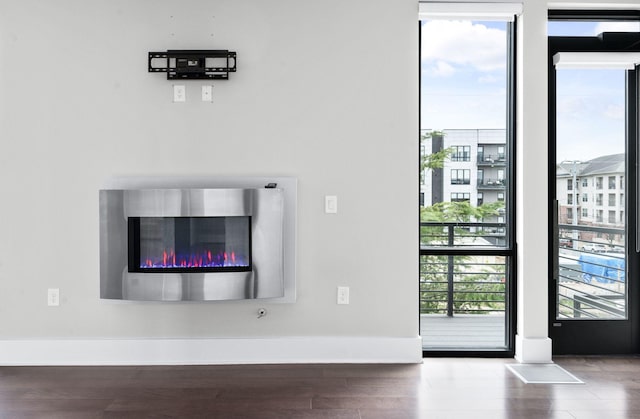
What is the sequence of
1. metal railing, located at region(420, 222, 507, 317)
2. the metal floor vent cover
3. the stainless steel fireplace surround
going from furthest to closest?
metal railing, located at region(420, 222, 507, 317) → the stainless steel fireplace surround → the metal floor vent cover

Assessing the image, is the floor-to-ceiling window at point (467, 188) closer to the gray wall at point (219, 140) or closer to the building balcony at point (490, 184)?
the building balcony at point (490, 184)

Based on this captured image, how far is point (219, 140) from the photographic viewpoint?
2814 mm

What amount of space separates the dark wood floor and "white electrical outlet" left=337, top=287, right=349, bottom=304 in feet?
1.27

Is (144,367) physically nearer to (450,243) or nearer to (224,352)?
(224,352)

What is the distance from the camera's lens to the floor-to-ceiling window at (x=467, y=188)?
2.96 meters

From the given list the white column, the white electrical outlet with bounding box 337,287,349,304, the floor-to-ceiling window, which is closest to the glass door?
the white column

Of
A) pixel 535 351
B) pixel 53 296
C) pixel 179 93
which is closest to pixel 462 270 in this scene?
pixel 535 351

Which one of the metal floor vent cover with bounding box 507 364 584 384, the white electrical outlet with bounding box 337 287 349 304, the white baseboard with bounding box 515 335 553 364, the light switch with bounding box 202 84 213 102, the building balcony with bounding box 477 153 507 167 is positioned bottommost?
the metal floor vent cover with bounding box 507 364 584 384

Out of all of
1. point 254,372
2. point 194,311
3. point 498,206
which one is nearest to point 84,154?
point 194,311

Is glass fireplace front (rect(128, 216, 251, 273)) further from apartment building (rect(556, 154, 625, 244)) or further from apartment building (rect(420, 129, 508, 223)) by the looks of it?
apartment building (rect(556, 154, 625, 244))

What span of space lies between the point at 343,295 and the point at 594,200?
177 cm

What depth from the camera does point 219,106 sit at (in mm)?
2814

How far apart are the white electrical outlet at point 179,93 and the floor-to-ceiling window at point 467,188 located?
4.94ft

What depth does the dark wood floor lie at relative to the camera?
215 cm
